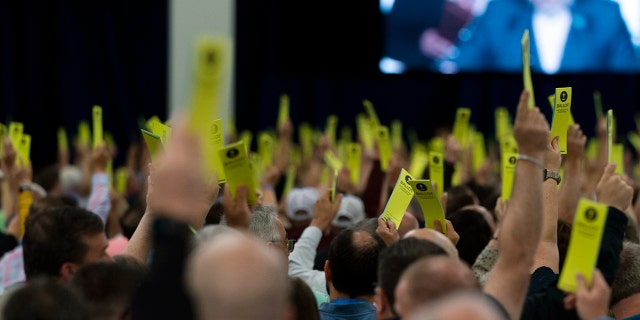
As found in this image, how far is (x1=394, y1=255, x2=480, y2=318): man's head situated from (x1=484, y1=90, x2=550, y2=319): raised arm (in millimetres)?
262

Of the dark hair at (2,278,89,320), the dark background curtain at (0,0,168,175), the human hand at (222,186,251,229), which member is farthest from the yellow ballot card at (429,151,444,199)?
the dark background curtain at (0,0,168,175)

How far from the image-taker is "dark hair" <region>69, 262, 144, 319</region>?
2717mm

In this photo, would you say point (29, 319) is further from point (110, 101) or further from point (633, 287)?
point (110, 101)

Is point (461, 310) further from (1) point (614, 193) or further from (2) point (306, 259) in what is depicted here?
(2) point (306, 259)

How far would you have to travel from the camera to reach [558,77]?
41.7 feet

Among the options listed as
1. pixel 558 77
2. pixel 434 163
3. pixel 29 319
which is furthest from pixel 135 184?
pixel 29 319

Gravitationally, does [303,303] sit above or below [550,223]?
below

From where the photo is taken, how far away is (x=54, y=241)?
3.46 meters

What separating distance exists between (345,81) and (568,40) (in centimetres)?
359

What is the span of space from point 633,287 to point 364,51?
1040cm

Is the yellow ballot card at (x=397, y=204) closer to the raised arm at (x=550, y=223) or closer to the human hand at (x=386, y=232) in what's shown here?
the human hand at (x=386, y=232)

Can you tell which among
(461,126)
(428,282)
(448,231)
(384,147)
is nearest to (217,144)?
(448,231)

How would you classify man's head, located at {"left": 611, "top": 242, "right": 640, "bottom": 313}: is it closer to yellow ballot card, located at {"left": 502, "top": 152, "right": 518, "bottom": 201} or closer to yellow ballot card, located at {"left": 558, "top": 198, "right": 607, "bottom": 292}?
yellow ballot card, located at {"left": 558, "top": 198, "right": 607, "bottom": 292}

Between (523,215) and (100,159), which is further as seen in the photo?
(100,159)
